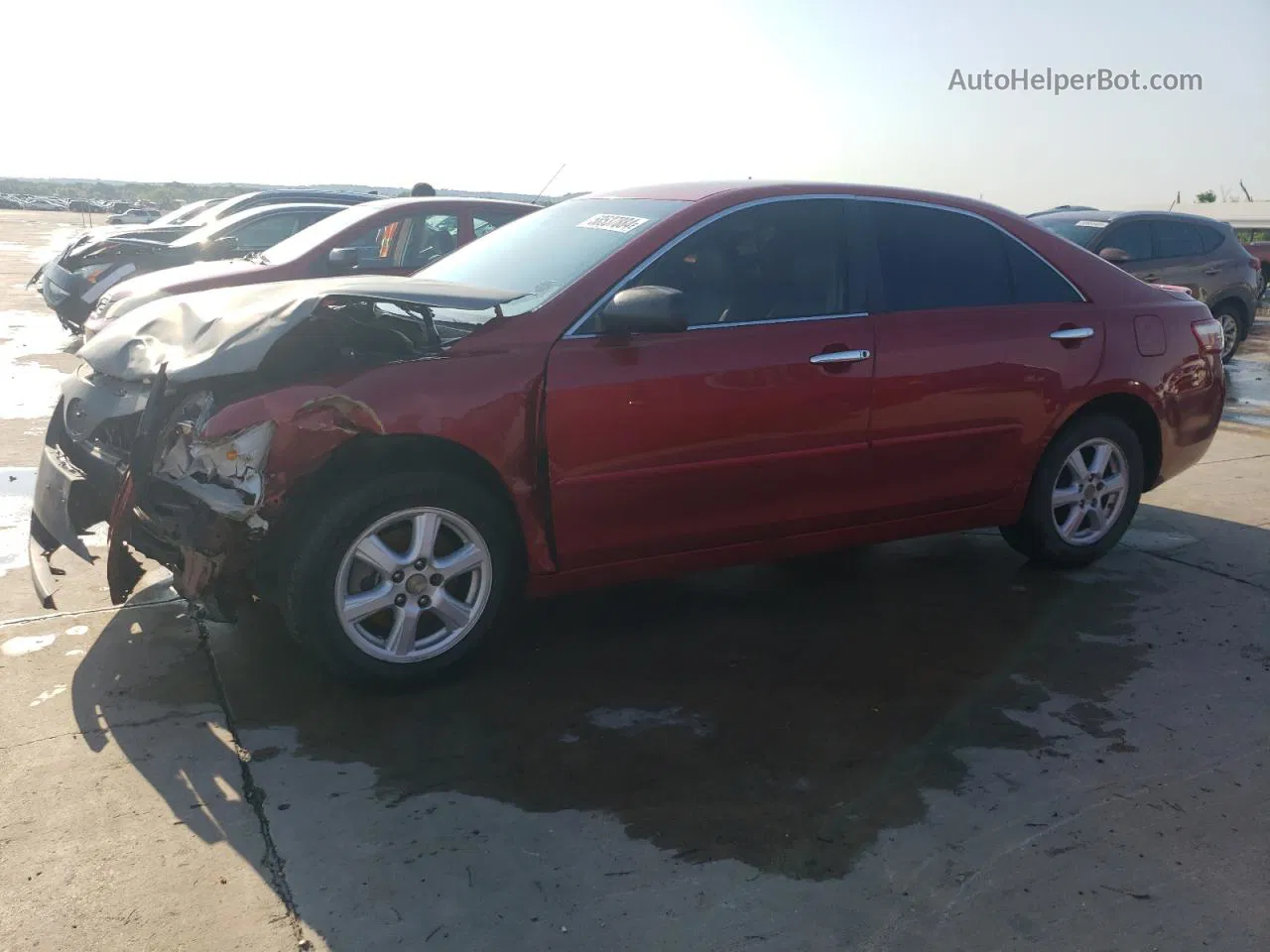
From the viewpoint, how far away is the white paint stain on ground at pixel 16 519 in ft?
16.9

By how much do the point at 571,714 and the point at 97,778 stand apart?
144 cm

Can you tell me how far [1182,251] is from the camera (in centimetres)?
1209

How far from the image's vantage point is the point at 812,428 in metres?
4.49

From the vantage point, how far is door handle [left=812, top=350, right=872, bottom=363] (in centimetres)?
448

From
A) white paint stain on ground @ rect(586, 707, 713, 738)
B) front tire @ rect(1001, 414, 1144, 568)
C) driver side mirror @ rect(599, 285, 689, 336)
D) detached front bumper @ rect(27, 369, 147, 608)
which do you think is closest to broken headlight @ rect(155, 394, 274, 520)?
detached front bumper @ rect(27, 369, 147, 608)

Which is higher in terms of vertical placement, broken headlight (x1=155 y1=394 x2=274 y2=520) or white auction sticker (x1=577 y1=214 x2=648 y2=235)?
white auction sticker (x1=577 y1=214 x2=648 y2=235)

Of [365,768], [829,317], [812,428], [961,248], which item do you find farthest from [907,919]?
[961,248]

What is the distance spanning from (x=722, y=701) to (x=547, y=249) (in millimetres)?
1956

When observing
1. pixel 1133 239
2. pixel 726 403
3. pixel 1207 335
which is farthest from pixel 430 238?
pixel 1133 239

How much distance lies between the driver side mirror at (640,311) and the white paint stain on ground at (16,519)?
2.20 m

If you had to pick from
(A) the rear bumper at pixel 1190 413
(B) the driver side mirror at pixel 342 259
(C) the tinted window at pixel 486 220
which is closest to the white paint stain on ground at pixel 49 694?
(B) the driver side mirror at pixel 342 259

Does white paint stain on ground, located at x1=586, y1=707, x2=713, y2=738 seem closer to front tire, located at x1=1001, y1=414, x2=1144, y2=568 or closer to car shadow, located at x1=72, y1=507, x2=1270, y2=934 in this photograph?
car shadow, located at x1=72, y1=507, x2=1270, y2=934

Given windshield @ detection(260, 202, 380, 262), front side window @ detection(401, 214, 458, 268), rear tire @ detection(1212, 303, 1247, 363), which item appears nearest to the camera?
windshield @ detection(260, 202, 380, 262)

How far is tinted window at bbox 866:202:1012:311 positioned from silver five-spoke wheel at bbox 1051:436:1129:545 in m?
0.86
